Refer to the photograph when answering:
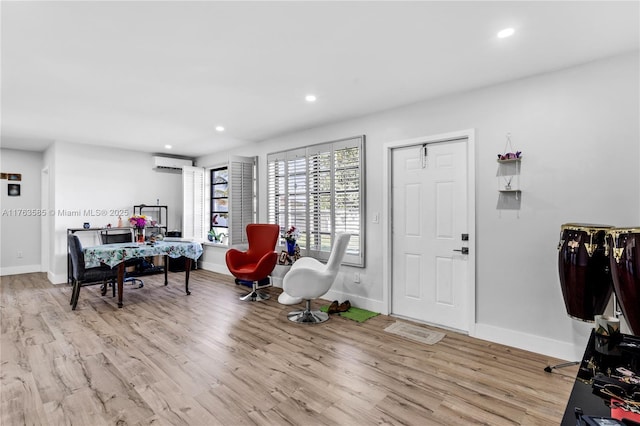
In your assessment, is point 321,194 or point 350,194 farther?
point 321,194

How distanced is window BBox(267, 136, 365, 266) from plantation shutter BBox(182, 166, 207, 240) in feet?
8.00

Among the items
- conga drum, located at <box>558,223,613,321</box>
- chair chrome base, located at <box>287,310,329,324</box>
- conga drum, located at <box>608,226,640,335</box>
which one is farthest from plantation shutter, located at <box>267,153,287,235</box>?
conga drum, located at <box>608,226,640,335</box>

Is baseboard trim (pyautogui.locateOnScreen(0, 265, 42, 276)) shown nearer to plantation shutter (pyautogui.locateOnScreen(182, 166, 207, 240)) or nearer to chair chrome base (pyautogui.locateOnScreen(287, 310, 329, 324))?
plantation shutter (pyautogui.locateOnScreen(182, 166, 207, 240))

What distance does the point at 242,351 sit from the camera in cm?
296

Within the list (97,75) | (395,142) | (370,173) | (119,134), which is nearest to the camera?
(97,75)

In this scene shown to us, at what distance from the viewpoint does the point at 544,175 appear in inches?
114

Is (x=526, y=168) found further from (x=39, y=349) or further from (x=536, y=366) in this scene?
(x=39, y=349)

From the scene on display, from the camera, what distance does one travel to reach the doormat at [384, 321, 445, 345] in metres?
3.24

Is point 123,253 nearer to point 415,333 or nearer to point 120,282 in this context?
point 120,282

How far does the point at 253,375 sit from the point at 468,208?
8.40 ft

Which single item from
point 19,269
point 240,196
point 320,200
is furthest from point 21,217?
point 320,200

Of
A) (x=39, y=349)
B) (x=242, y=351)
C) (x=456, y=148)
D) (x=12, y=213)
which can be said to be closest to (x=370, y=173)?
(x=456, y=148)

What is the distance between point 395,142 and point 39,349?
4174mm

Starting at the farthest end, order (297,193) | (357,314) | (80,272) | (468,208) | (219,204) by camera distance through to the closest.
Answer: (219,204) → (297,193) → (80,272) → (357,314) → (468,208)
